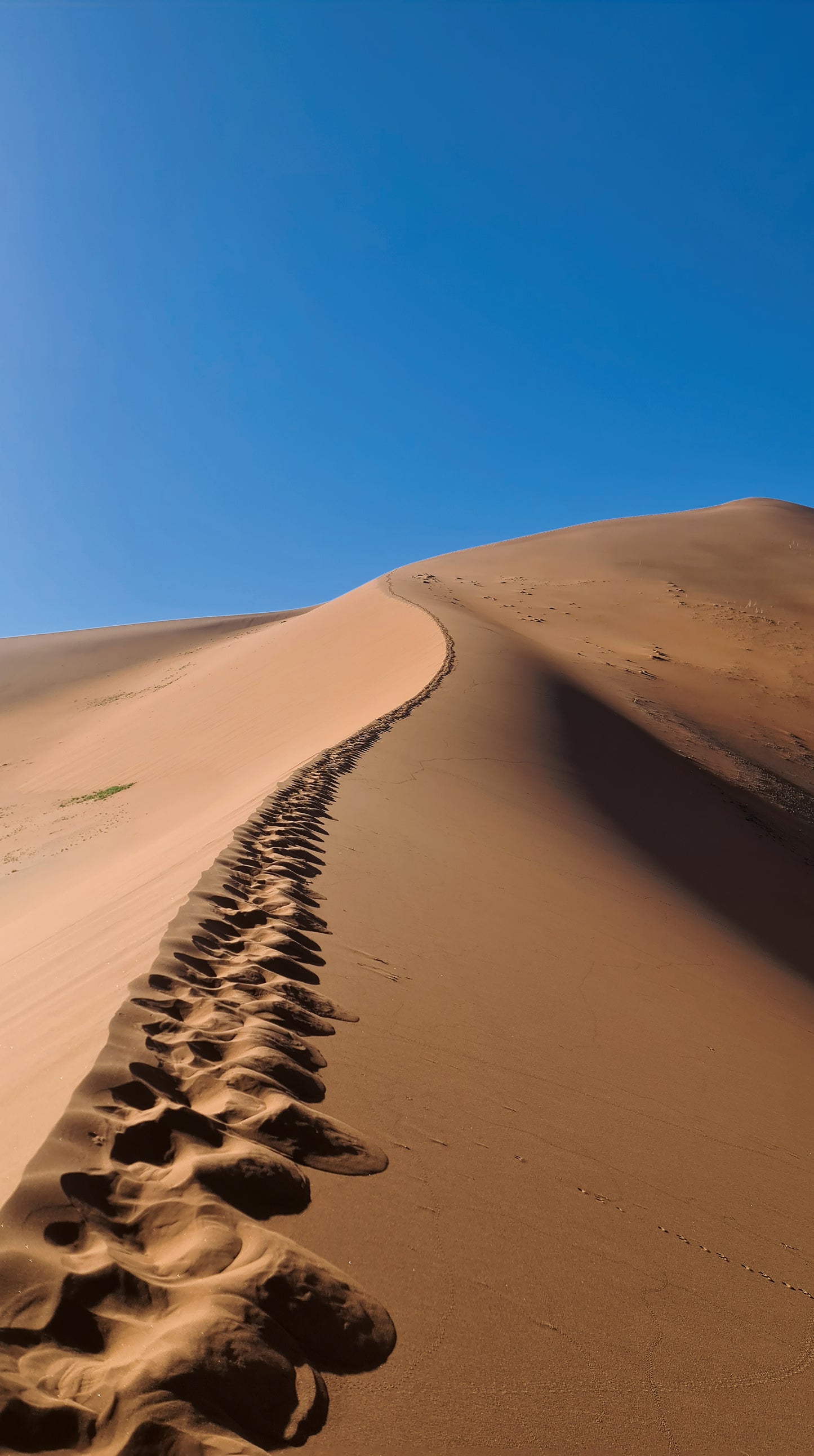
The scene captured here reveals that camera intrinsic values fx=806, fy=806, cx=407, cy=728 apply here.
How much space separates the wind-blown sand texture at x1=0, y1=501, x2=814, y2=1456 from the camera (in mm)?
1530

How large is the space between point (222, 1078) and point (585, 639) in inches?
772

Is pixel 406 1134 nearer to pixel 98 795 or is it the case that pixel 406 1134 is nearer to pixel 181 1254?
pixel 181 1254

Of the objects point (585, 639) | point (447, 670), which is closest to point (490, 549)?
point (585, 639)

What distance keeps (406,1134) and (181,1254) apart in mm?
821

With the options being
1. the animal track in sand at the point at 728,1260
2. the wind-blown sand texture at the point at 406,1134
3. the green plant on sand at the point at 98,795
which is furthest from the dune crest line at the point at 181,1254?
the green plant on sand at the point at 98,795

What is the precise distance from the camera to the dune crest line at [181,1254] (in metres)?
1.37

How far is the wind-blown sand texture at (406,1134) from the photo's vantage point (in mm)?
1530

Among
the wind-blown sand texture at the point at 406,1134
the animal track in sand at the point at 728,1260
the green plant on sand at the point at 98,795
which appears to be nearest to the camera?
the wind-blown sand texture at the point at 406,1134

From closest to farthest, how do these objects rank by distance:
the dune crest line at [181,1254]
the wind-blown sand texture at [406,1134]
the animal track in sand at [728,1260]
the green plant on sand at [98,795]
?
1. the dune crest line at [181,1254]
2. the wind-blown sand texture at [406,1134]
3. the animal track in sand at [728,1260]
4. the green plant on sand at [98,795]

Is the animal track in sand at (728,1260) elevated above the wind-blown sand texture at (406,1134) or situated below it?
below

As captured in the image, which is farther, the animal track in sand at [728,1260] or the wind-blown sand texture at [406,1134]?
the animal track in sand at [728,1260]

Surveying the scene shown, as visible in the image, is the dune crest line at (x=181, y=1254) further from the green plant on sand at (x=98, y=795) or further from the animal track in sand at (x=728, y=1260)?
the green plant on sand at (x=98, y=795)

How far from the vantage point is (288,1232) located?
6.11 ft

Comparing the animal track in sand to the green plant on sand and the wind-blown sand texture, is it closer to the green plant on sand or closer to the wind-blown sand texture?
the wind-blown sand texture
